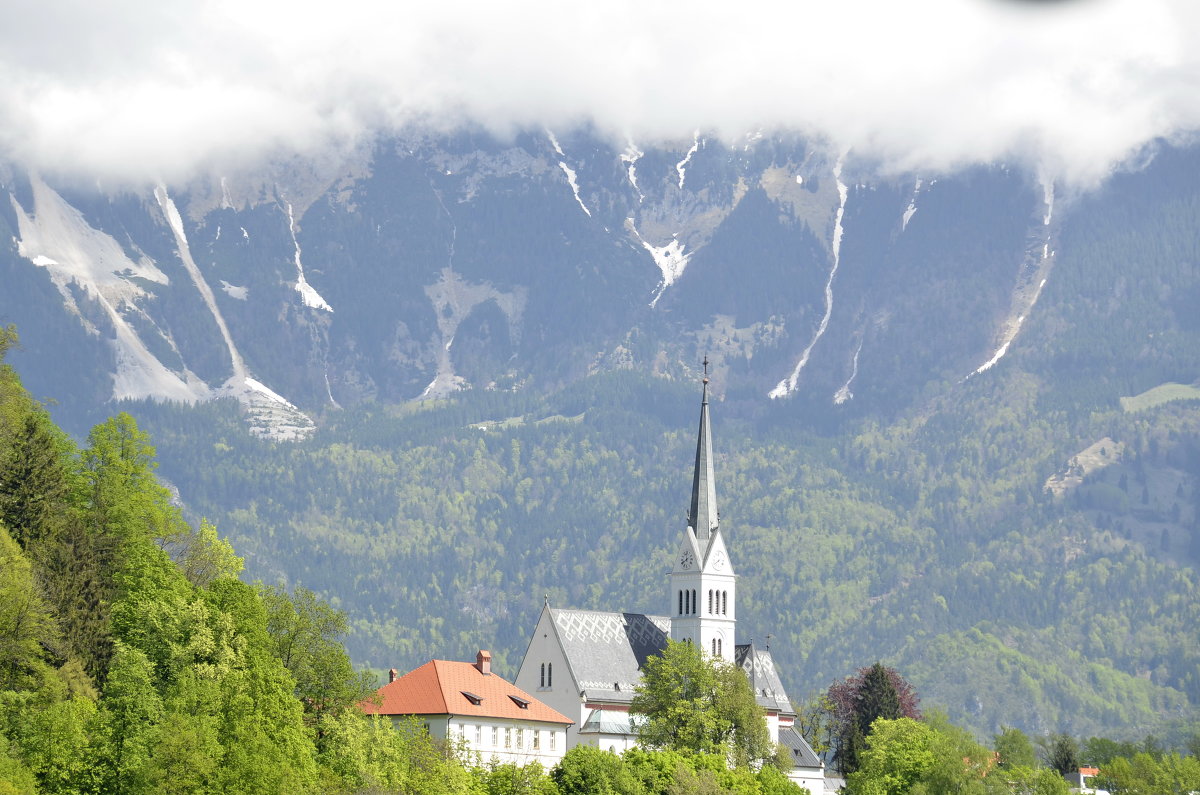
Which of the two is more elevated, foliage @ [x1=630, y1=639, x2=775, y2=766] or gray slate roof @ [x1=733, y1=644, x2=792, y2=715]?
gray slate roof @ [x1=733, y1=644, x2=792, y2=715]

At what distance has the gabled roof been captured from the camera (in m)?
142

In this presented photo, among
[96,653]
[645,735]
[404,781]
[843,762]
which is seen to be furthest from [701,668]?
[96,653]

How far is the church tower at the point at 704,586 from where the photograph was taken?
7072 inches

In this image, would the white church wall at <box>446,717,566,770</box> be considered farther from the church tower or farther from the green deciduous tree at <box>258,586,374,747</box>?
the church tower

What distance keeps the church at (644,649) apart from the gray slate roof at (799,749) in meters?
0.08

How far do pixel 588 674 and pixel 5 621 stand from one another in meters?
78.3

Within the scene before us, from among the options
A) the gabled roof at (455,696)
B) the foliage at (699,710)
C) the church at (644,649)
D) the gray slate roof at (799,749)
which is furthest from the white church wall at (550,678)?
the gray slate roof at (799,749)

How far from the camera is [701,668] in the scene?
515ft

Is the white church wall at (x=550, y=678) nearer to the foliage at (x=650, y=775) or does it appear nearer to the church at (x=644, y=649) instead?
the church at (x=644, y=649)

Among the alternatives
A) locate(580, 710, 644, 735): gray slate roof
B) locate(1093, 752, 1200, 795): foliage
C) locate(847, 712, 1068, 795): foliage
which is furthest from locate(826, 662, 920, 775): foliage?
locate(580, 710, 644, 735): gray slate roof

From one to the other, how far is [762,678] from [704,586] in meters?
9.80

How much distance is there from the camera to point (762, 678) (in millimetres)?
183000

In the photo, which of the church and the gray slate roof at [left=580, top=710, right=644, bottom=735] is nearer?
the gray slate roof at [left=580, top=710, right=644, bottom=735]

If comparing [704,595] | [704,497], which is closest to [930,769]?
[704,595]
